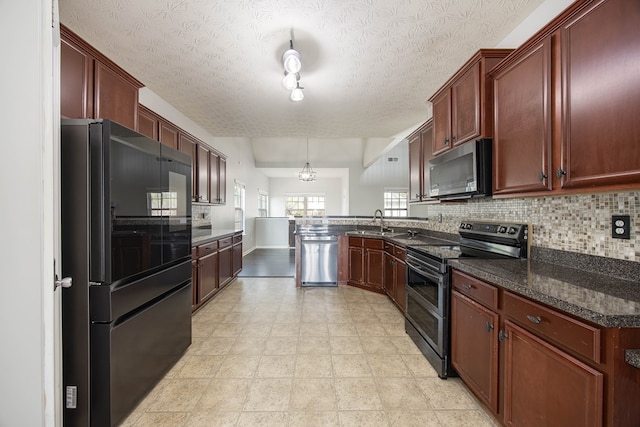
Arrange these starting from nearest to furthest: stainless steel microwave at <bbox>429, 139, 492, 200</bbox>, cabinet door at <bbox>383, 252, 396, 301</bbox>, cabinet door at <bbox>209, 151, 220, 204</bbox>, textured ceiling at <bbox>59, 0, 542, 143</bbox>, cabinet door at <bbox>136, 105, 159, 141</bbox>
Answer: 1. textured ceiling at <bbox>59, 0, 542, 143</bbox>
2. stainless steel microwave at <bbox>429, 139, 492, 200</bbox>
3. cabinet door at <bbox>136, 105, 159, 141</bbox>
4. cabinet door at <bbox>383, 252, 396, 301</bbox>
5. cabinet door at <bbox>209, 151, 220, 204</bbox>

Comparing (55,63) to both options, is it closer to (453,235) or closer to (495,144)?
(495,144)

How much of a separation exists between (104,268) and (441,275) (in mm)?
2136

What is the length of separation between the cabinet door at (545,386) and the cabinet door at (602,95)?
30.4 inches

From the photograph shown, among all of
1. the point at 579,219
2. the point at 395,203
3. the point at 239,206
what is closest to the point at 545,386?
the point at 579,219

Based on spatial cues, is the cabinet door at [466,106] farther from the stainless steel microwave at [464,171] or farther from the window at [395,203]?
the window at [395,203]

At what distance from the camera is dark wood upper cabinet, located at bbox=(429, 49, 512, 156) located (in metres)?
1.86

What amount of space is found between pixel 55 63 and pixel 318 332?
109 inches

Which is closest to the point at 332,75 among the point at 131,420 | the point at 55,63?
the point at 55,63

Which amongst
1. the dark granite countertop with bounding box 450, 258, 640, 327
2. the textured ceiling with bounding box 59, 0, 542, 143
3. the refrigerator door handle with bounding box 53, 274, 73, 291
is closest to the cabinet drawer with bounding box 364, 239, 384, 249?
the textured ceiling with bounding box 59, 0, 542, 143

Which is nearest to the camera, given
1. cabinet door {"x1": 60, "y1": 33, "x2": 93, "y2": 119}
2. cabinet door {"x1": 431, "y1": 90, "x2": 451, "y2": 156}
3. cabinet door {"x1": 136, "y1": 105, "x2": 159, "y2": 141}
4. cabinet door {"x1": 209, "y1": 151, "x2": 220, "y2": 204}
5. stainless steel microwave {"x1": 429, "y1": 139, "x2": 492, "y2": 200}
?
cabinet door {"x1": 60, "y1": 33, "x2": 93, "y2": 119}

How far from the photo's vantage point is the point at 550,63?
54.0 inches

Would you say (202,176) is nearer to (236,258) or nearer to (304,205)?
(236,258)

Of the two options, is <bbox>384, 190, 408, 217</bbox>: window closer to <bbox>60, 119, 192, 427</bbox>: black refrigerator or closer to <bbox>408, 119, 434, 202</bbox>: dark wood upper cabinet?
<bbox>408, 119, 434, 202</bbox>: dark wood upper cabinet

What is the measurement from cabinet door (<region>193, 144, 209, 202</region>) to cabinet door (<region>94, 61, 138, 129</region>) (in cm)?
163
